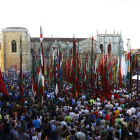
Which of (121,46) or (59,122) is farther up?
(121,46)

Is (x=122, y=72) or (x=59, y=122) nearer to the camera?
(x=59, y=122)

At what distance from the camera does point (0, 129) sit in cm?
839

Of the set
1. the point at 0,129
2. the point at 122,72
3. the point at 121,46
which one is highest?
the point at 121,46

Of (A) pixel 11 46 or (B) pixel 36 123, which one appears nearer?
(B) pixel 36 123

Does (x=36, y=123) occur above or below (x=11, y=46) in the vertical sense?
below

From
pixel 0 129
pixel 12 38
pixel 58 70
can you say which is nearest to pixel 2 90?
pixel 0 129

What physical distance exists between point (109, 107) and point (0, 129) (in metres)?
5.80

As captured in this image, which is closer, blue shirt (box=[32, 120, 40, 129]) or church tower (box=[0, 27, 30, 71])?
blue shirt (box=[32, 120, 40, 129])

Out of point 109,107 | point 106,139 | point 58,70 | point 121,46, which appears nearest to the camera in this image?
point 106,139

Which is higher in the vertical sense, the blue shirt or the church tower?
the church tower

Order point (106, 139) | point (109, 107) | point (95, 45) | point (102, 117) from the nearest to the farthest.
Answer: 1. point (106, 139)
2. point (102, 117)
3. point (109, 107)
4. point (95, 45)

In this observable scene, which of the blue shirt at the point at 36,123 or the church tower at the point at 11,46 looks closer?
the blue shirt at the point at 36,123

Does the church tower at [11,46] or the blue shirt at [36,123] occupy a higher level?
the church tower at [11,46]

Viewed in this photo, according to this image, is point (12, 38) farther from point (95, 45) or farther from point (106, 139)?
point (106, 139)
